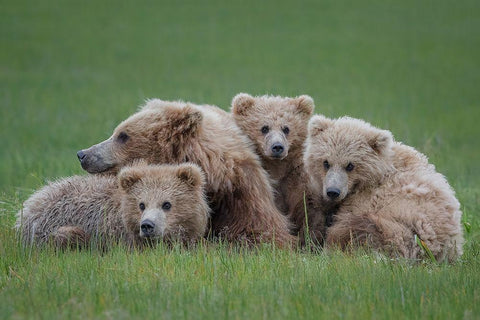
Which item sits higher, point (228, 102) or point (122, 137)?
point (122, 137)

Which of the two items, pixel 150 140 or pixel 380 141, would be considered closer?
pixel 380 141

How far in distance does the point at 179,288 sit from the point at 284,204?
9.52 ft

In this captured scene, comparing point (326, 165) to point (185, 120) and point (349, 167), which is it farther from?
point (185, 120)

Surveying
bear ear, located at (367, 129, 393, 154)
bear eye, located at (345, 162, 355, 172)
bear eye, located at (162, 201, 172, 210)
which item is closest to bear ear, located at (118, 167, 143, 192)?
bear eye, located at (162, 201, 172, 210)

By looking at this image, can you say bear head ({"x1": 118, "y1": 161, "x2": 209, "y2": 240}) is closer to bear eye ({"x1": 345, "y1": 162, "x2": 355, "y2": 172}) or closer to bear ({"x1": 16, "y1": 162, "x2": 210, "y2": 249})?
bear ({"x1": 16, "y1": 162, "x2": 210, "y2": 249})

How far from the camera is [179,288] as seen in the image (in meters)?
6.08

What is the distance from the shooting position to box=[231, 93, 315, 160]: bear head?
9.20 m

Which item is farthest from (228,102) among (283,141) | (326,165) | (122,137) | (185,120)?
(326,165)

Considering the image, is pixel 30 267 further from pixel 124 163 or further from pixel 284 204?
pixel 284 204

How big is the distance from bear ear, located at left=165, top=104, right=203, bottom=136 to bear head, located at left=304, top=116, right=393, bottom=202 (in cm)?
116

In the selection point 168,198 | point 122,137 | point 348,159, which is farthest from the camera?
point 122,137

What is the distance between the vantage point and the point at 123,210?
784 cm

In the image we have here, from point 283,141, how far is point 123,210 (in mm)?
2016

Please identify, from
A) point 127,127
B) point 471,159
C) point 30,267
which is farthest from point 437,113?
point 30,267
